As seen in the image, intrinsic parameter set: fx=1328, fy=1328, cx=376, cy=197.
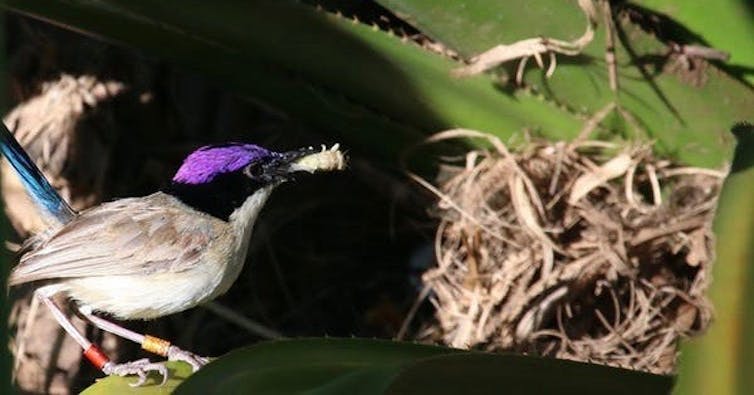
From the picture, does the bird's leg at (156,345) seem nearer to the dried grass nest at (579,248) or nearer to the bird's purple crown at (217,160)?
the bird's purple crown at (217,160)

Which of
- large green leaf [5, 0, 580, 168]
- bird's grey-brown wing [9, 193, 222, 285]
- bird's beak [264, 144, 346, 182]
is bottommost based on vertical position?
bird's grey-brown wing [9, 193, 222, 285]

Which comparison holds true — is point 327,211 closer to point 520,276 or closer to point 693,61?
point 520,276

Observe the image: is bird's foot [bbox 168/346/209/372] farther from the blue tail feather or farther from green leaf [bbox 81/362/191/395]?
the blue tail feather

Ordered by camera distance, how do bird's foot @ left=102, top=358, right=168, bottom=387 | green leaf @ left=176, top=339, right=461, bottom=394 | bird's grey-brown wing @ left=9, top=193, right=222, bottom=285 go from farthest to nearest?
1. bird's grey-brown wing @ left=9, top=193, right=222, bottom=285
2. bird's foot @ left=102, top=358, right=168, bottom=387
3. green leaf @ left=176, top=339, right=461, bottom=394

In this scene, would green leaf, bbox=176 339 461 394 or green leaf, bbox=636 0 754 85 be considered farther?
green leaf, bbox=636 0 754 85

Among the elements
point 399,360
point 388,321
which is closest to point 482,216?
point 388,321

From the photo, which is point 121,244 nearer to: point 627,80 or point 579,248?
point 579,248

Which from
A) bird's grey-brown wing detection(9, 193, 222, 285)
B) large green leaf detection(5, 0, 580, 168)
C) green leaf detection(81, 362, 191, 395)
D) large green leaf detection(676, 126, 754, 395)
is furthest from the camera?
bird's grey-brown wing detection(9, 193, 222, 285)

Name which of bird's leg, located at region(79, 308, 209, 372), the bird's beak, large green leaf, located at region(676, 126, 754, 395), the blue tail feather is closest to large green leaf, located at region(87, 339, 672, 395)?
large green leaf, located at region(676, 126, 754, 395)
